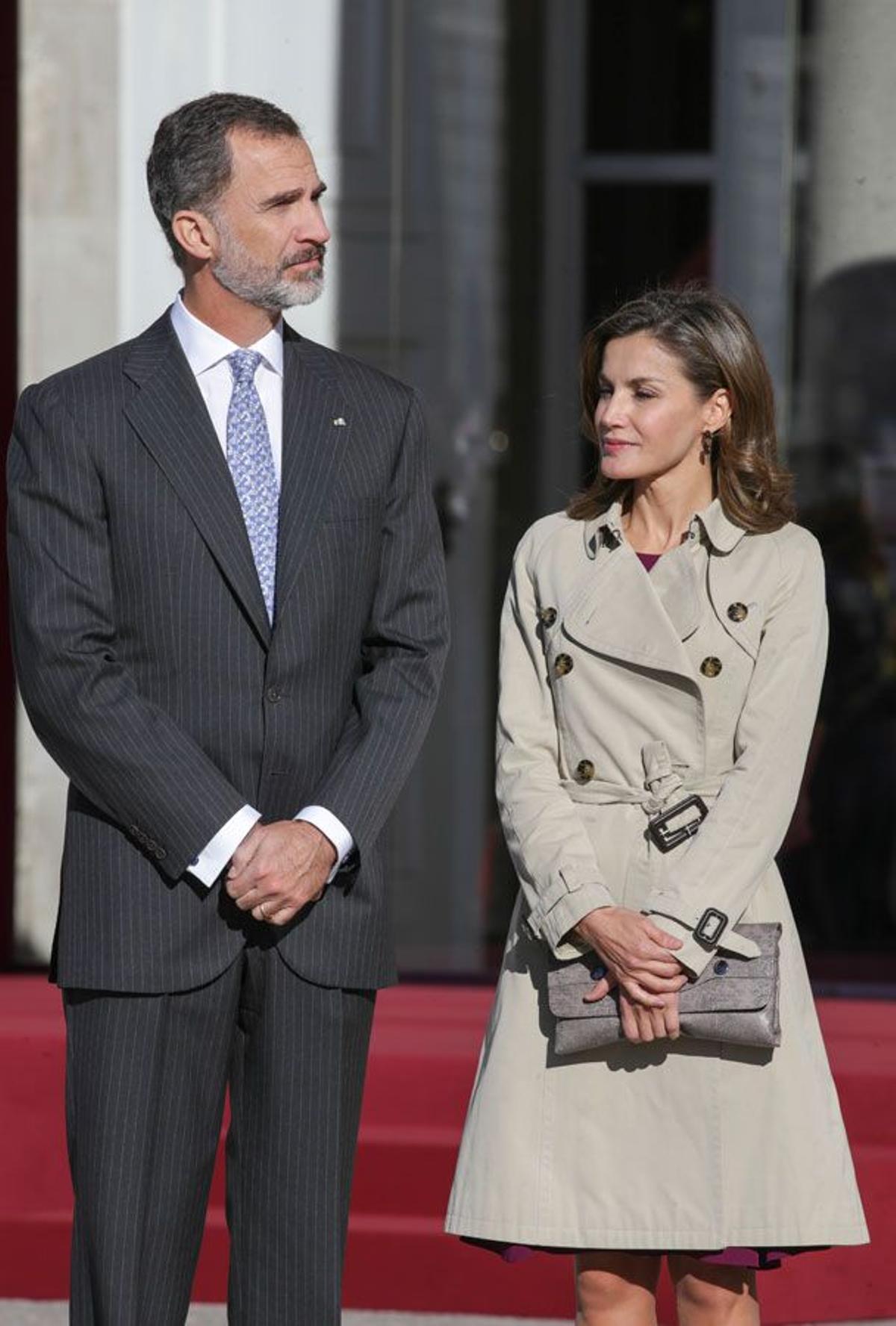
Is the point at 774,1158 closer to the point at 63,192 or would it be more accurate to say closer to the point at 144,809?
the point at 144,809

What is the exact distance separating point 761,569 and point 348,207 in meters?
2.45

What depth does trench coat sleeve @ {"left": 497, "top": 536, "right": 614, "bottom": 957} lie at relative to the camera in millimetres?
3328

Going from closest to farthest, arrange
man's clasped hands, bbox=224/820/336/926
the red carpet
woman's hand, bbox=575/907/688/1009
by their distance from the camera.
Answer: man's clasped hands, bbox=224/820/336/926 → woman's hand, bbox=575/907/688/1009 → the red carpet

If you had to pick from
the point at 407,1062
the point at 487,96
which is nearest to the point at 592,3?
the point at 487,96

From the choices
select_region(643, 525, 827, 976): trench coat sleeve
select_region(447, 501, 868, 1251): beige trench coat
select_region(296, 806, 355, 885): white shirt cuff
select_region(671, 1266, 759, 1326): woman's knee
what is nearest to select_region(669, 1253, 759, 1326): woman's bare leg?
select_region(671, 1266, 759, 1326): woman's knee

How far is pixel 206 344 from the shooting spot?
3361 mm

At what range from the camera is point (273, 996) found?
10.8ft

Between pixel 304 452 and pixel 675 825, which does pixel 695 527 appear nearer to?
pixel 675 825

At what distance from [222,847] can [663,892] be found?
615mm

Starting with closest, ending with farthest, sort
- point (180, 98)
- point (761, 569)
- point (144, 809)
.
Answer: point (144, 809) < point (761, 569) < point (180, 98)

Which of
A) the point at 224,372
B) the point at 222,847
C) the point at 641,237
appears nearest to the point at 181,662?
the point at 222,847

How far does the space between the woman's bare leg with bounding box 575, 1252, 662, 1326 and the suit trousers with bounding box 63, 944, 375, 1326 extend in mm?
379

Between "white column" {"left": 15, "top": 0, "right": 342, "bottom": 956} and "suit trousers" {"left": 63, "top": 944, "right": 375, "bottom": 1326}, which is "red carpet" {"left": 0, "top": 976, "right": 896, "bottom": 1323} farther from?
"suit trousers" {"left": 63, "top": 944, "right": 375, "bottom": 1326}

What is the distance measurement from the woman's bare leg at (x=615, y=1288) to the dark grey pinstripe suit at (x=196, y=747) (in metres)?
0.38
